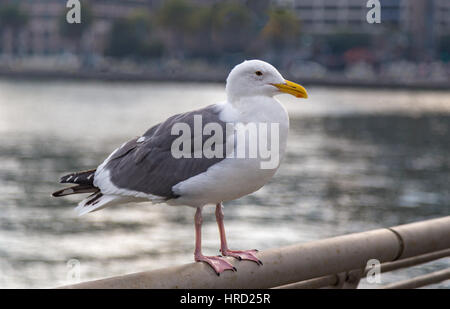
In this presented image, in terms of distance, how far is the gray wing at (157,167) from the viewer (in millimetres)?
2957

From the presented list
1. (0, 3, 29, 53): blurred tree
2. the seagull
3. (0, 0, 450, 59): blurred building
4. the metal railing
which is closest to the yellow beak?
Answer: the seagull

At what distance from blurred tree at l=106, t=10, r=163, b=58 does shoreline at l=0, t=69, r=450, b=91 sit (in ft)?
17.4

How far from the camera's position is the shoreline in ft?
298

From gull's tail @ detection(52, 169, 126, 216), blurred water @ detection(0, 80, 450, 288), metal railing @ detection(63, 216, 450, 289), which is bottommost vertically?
blurred water @ detection(0, 80, 450, 288)

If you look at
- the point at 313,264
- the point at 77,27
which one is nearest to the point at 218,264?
the point at 313,264

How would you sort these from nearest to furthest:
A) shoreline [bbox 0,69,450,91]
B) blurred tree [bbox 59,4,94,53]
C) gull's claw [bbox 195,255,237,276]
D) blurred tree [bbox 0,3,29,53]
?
gull's claw [bbox 195,255,237,276] < shoreline [bbox 0,69,450,91] < blurred tree [bbox 59,4,94,53] < blurred tree [bbox 0,3,29,53]

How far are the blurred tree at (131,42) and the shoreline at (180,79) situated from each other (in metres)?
5.29

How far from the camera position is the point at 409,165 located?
1270 inches

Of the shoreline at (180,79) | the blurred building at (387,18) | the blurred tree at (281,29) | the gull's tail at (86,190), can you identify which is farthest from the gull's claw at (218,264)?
the blurred building at (387,18)

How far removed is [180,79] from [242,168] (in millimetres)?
109328

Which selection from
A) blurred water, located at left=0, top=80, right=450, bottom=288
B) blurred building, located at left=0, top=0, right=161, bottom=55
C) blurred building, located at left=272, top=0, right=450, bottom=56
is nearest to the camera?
blurred water, located at left=0, top=80, right=450, bottom=288

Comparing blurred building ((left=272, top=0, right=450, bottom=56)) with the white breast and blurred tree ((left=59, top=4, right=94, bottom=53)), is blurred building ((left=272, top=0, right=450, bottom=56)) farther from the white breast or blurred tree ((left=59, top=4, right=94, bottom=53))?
the white breast

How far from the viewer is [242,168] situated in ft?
9.36

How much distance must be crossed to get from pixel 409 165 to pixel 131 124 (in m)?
22.6
